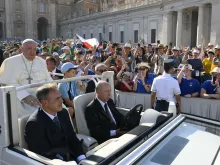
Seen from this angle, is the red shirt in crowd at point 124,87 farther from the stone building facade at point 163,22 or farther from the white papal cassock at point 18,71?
the stone building facade at point 163,22

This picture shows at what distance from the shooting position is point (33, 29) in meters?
79.7

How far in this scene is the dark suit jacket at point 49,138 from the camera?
10.2 feet

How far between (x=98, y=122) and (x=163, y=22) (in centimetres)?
3582

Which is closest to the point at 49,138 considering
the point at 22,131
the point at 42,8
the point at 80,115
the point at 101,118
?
the point at 22,131

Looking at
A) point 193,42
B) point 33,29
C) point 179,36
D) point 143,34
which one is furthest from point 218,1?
point 33,29

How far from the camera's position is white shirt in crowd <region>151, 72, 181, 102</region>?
5.73m

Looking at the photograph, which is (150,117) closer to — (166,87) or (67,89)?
(166,87)

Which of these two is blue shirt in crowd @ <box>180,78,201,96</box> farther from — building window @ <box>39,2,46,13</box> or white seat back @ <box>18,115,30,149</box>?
building window @ <box>39,2,46,13</box>

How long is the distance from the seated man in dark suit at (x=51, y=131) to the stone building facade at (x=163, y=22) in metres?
25.0

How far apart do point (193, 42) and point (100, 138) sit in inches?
1465

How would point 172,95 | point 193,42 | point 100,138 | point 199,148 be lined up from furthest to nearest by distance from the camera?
point 193,42 → point 172,95 → point 100,138 → point 199,148

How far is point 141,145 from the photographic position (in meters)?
2.87

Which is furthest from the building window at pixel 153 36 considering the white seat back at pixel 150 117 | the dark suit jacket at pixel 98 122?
the white seat back at pixel 150 117

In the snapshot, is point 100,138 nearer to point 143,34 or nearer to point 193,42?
point 193,42
